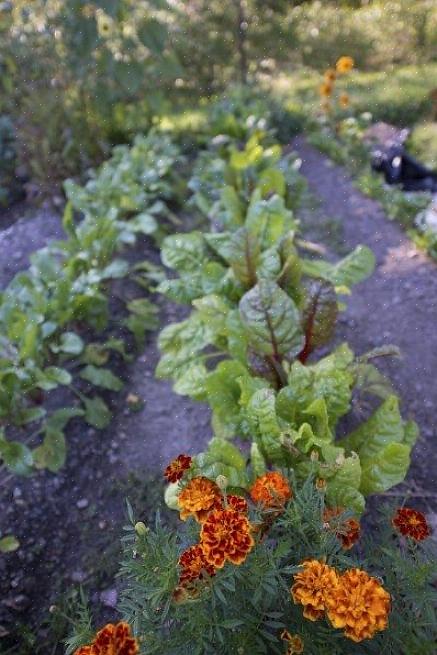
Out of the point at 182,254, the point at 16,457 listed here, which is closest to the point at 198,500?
the point at 16,457

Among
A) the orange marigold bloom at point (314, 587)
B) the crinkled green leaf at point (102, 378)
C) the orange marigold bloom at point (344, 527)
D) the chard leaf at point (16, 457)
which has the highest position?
the orange marigold bloom at point (314, 587)

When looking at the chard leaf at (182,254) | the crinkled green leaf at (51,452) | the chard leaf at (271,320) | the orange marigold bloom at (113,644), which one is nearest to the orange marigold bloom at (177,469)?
the orange marigold bloom at (113,644)

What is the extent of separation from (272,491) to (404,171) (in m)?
4.18

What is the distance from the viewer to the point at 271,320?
6.47 ft

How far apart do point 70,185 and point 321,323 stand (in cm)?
208

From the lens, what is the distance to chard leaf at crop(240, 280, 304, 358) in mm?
1957

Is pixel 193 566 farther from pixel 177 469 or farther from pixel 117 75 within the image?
pixel 117 75

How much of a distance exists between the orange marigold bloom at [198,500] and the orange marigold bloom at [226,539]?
9 centimetres

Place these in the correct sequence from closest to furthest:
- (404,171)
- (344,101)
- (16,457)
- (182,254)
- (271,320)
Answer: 1. (271,320)
2. (16,457)
3. (182,254)
4. (404,171)
5. (344,101)

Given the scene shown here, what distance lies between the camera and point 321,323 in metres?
2.06

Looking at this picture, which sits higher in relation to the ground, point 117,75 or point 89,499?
point 117,75

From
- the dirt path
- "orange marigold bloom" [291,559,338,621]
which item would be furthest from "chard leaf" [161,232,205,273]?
"orange marigold bloom" [291,559,338,621]

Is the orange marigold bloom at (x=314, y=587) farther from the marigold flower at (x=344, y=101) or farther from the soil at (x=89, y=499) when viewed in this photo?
the marigold flower at (x=344, y=101)

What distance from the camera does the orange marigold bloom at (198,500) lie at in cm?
120
